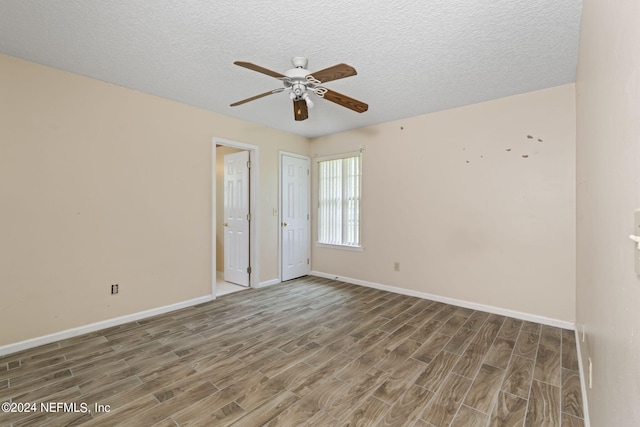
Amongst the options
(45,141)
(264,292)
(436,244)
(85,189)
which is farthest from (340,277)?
(45,141)

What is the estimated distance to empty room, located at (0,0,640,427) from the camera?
1734 mm

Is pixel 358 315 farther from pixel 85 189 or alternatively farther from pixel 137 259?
pixel 85 189

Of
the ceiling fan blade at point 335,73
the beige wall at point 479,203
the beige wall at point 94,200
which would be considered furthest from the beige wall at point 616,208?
the beige wall at point 94,200

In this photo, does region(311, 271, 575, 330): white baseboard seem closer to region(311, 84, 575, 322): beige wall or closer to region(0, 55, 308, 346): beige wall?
region(311, 84, 575, 322): beige wall

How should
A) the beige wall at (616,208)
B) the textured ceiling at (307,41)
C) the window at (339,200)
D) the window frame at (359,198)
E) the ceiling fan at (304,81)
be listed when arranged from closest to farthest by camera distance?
the beige wall at (616,208) → the textured ceiling at (307,41) → the ceiling fan at (304,81) → the window frame at (359,198) → the window at (339,200)

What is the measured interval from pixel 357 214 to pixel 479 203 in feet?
6.14

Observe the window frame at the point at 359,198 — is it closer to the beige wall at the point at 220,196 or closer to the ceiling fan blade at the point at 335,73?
the beige wall at the point at 220,196

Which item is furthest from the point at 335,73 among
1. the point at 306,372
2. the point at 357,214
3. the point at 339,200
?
the point at 339,200

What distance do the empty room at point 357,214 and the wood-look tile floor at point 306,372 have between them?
2 cm

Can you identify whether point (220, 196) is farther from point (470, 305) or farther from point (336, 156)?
point (470, 305)

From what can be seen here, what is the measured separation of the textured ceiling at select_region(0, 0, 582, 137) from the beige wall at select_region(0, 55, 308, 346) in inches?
12.7

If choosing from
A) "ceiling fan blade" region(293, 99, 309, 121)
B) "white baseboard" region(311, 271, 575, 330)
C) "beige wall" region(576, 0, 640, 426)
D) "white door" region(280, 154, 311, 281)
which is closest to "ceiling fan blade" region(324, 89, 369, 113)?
"ceiling fan blade" region(293, 99, 309, 121)

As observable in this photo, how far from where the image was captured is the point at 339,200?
5039mm

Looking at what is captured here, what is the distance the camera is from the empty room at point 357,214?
68.3 inches
